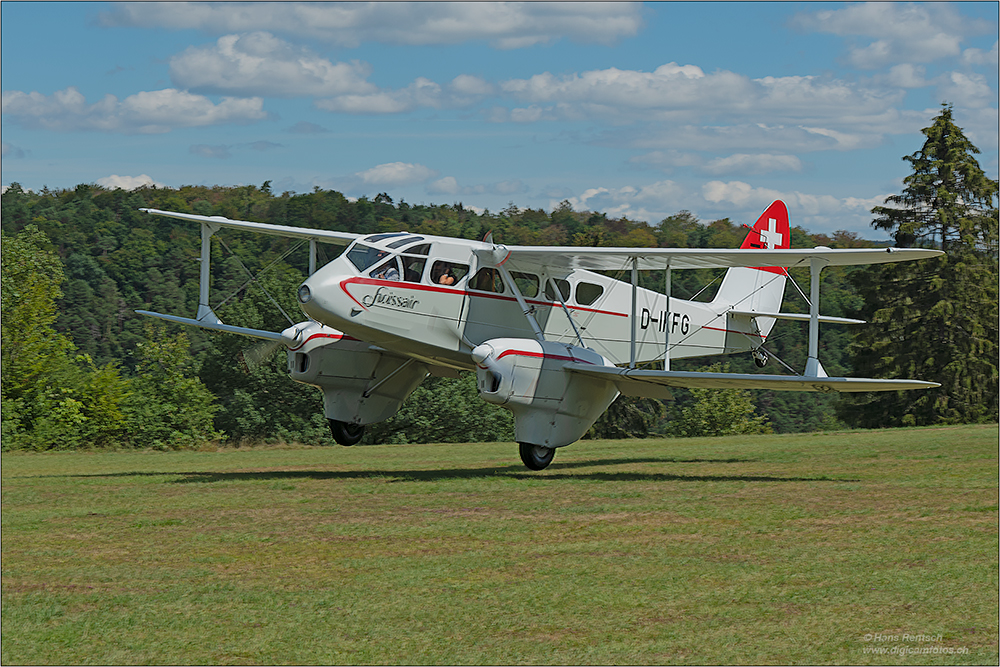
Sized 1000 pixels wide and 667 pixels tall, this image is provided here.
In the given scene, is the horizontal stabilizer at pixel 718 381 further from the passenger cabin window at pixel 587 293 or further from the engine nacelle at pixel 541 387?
the passenger cabin window at pixel 587 293

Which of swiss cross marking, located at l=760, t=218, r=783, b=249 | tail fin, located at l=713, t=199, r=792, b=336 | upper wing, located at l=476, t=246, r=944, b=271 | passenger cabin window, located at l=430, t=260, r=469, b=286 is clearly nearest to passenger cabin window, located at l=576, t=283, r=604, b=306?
upper wing, located at l=476, t=246, r=944, b=271

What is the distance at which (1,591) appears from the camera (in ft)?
30.2

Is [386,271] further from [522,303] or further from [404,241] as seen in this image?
[522,303]

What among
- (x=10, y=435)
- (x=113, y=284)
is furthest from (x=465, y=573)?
(x=113, y=284)

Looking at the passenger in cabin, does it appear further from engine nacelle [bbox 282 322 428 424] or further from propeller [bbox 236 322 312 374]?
propeller [bbox 236 322 312 374]

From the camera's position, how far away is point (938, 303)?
5025cm

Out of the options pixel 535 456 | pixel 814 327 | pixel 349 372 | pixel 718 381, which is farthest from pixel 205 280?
pixel 814 327

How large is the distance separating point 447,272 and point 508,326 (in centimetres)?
171

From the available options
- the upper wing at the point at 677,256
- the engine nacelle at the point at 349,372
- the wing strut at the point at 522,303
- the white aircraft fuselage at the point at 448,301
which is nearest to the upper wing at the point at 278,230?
the engine nacelle at the point at 349,372

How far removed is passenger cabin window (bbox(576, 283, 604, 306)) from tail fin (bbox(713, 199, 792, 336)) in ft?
16.7

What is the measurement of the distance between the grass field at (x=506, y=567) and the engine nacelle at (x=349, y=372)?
114 inches

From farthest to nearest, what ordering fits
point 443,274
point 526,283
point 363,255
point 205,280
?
point 205,280, point 526,283, point 443,274, point 363,255

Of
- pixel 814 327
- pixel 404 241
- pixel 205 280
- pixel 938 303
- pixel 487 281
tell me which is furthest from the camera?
pixel 938 303

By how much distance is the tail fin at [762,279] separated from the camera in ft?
85.1
